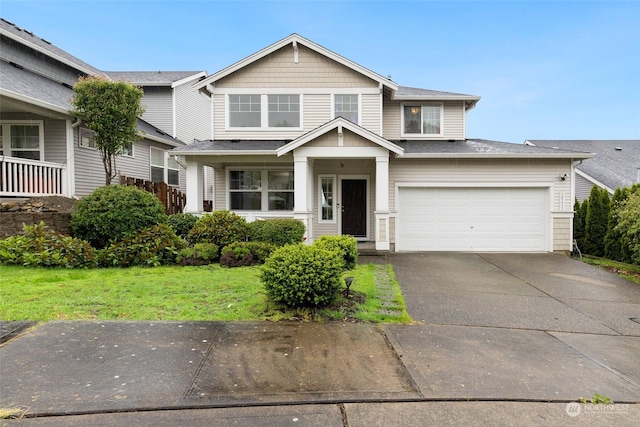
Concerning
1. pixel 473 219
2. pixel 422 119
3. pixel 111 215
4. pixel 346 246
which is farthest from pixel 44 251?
pixel 422 119

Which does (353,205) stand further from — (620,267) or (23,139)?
(23,139)

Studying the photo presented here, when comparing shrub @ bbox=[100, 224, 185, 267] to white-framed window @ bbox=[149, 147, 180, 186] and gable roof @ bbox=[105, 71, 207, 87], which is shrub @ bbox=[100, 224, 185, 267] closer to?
white-framed window @ bbox=[149, 147, 180, 186]

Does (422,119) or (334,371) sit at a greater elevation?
(422,119)

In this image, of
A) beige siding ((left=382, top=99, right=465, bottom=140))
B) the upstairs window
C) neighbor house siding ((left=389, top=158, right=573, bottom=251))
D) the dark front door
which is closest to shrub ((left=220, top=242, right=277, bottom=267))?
the dark front door

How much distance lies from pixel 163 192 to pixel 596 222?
50.9ft

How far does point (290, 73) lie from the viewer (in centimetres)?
1289

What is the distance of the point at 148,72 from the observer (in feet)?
62.3

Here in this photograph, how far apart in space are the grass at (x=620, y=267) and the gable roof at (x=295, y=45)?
26.7 ft

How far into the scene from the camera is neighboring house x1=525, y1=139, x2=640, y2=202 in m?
20.1

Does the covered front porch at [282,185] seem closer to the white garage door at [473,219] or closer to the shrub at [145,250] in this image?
the white garage door at [473,219]

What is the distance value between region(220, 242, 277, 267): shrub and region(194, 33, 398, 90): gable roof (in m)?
6.67

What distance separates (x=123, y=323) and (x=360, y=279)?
4305 millimetres

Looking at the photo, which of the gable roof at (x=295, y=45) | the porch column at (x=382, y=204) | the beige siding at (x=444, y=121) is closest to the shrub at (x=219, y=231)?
the porch column at (x=382, y=204)

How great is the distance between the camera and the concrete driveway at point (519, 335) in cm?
330
